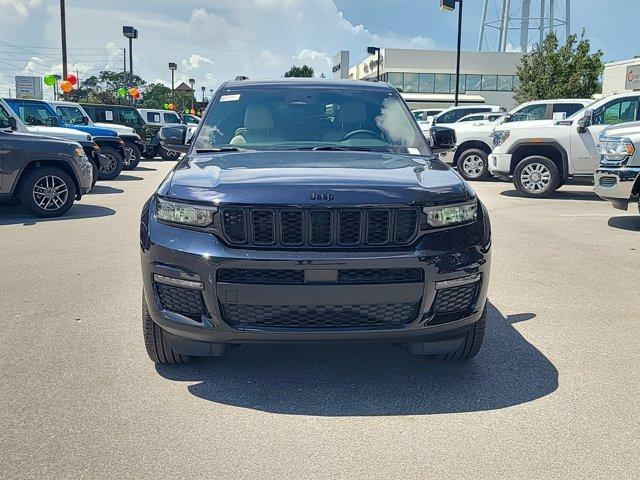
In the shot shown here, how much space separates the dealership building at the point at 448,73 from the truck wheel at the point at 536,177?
48.5 metres

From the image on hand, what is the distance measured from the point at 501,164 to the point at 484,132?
2.77 m

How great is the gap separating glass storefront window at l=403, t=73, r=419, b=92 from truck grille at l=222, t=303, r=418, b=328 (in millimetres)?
60172

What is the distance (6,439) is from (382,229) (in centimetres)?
207

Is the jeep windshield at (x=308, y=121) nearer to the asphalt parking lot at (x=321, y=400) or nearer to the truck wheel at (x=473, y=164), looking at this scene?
the asphalt parking lot at (x=321, y=400)

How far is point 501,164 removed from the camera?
43.0 feet

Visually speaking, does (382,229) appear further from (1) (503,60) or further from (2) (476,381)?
(1) (503,60)

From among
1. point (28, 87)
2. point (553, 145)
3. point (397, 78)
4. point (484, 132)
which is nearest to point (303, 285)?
point (553, 145)

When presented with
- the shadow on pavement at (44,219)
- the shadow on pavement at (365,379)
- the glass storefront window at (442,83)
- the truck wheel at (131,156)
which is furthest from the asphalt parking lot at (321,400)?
the glass storefront window at (442,83)

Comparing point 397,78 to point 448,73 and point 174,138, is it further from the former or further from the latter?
point 174,138

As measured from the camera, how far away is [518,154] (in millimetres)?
13070

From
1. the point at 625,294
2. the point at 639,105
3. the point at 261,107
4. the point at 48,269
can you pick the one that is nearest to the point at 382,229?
the point at 261,107

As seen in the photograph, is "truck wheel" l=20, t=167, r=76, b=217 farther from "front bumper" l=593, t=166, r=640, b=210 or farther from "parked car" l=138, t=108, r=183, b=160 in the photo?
"parked car" l=138, t=108, r=183, b=160

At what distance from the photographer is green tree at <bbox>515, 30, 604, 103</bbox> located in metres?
34.0

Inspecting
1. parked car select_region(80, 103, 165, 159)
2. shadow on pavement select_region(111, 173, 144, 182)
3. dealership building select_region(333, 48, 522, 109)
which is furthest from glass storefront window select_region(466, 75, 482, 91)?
shadow on pavement select_region(111, 173, 144, 182)
